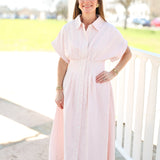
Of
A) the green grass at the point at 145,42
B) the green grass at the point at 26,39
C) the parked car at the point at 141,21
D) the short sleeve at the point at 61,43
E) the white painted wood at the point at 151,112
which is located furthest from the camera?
the parked car at the point at 141,21

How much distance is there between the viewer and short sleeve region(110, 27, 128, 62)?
193 cm

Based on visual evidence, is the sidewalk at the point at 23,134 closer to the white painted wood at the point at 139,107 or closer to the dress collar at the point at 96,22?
the white painted wood at the point at 139,107

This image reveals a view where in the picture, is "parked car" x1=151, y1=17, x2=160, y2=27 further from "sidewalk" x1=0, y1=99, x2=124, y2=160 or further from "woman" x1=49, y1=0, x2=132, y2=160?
"woman" x1=49, y1=0, x2=132, y2=160

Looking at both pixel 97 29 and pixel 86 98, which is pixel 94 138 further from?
pixel 97 29

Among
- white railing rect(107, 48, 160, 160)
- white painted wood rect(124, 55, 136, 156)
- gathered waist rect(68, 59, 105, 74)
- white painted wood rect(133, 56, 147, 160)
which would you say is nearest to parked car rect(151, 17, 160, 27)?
white railing rect(107, 48, 160, 160)

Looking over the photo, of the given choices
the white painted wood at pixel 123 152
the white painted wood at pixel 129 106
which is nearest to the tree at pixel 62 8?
the white painted wood at pixel 123 152

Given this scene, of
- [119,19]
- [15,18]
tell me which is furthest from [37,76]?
[15,18]

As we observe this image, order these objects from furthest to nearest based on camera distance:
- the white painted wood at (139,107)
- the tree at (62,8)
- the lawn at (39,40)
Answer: the tree at (62,8) < the lawn at (39,40) < the white painted wood at (139,107)

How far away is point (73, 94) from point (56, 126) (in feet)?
1.27

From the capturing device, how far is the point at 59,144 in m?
2.31

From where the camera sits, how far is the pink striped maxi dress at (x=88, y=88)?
1.91 meters

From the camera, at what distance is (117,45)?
6.37 ft

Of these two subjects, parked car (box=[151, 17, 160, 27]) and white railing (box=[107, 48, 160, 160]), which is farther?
parked car (box=[151, 17, 160, 27])

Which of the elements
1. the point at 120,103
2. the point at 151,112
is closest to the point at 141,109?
the point at 151,112
